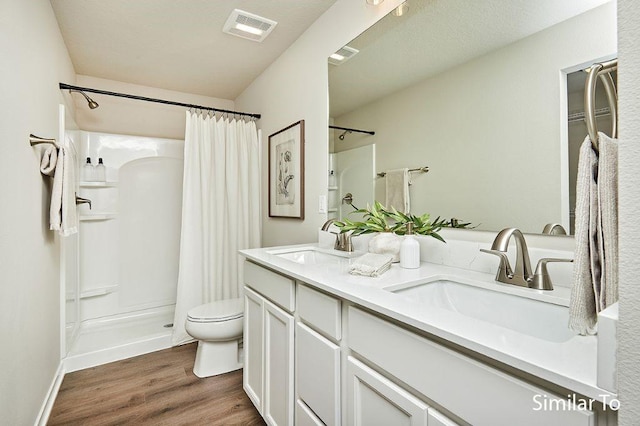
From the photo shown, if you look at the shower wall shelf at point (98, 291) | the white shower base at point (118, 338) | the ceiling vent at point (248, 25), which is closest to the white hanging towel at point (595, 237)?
the ceiling vent at point (248, 25)

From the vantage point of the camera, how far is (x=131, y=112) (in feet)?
10.3

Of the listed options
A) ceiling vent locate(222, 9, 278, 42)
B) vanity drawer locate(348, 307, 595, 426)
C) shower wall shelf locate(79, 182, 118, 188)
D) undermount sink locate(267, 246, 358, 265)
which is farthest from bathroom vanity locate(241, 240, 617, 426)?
shower wall shelf locate(79, 182, 118, 188)

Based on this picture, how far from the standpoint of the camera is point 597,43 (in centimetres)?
92

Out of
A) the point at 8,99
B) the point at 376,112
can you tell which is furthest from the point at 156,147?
the point at 376,112

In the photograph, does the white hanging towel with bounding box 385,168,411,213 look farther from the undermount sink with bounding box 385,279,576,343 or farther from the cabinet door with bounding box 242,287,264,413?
the cabinet door with bounding box 242,287,264,413

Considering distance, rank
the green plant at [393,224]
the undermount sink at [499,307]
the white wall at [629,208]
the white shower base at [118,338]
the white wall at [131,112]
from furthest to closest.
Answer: the white wall at [131,112] < the white shower base at [118,338] < the green plant at [393,224] < the undermount sink at [499,307] < the white wall at [629,208]

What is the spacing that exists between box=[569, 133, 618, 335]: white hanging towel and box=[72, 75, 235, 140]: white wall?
356 cm

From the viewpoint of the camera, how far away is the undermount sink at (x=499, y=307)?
0.82 metres

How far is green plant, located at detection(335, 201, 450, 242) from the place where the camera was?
1.34 meters

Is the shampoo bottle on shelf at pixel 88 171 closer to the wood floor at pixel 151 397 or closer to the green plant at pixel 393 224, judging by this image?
the wood floor at pixel 151 397

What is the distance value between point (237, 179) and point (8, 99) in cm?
165

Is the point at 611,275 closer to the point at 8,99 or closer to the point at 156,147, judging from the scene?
the point at 8,99

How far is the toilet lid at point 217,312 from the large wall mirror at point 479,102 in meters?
1.13

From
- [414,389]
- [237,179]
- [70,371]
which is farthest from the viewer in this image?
[237,179]
